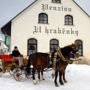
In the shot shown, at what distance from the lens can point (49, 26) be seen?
14625 millimetres

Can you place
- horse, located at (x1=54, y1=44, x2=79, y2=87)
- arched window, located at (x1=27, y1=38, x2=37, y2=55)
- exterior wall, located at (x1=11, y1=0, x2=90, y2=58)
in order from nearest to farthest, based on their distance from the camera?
1. horse, located at (x1=54, y1=44, x2=79, y2=87)
2. exterior wall, located at (x1=11, y1=0, x2=90, y2=58)
3. arched window, located at (x1=27, y1=38, x2=37, y2=55)

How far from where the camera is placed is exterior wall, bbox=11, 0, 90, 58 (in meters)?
14.0

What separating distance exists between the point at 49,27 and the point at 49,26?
101mm

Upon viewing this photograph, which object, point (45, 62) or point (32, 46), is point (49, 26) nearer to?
point (32, 46)

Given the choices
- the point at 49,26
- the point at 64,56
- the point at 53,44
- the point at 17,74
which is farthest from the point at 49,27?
the point at 64,56

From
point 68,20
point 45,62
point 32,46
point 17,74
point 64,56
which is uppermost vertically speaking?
point 68,20

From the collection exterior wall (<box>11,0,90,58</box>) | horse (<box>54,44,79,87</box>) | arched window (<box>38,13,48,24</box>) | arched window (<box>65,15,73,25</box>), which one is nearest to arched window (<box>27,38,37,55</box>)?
exterior wall (<box>11,0,90,58</box>)

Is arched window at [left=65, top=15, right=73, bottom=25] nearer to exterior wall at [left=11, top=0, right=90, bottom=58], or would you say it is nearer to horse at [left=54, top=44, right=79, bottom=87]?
exterior wall at [left=11, top=0, right=90, bottom=58]

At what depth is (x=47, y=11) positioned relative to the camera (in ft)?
48.4

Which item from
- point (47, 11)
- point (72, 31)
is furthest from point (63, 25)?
point (47, 11)

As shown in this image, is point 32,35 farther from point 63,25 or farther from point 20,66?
point 20,66

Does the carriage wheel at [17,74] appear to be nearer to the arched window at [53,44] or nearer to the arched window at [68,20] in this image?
the arched window at [53,44]

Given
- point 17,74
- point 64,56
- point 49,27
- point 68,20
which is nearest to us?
point 64,56

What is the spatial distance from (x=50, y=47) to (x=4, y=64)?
7.35 metres
